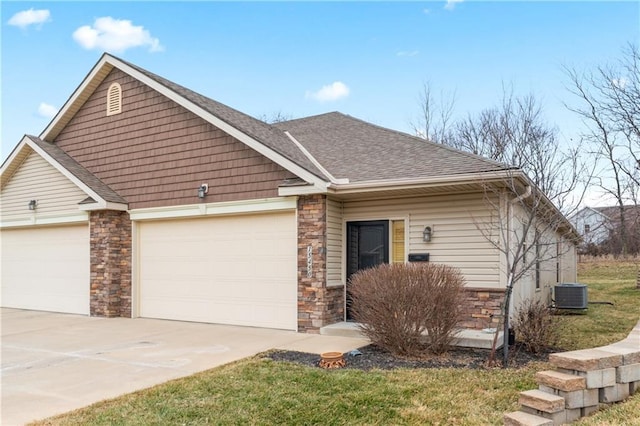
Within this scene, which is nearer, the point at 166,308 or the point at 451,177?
the point at 451,177

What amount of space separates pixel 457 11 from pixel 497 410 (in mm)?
12531

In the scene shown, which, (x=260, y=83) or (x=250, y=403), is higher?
(x=260, y=83)

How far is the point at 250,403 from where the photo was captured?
461 centimetres

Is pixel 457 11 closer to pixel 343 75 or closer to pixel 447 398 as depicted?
pixel 343 75

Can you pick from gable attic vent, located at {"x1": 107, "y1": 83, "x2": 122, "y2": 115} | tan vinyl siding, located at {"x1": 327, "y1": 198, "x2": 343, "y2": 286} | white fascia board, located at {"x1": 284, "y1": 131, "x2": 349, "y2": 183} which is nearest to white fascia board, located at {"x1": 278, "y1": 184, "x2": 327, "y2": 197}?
white fascia board, located at {"x1": 284, "y1": 131, "x2": 349, "y2": 183}

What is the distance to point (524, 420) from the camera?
13.0 feet

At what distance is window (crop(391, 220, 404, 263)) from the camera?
8.94 meters

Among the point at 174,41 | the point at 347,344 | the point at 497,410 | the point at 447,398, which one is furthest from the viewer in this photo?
the point at 174,41

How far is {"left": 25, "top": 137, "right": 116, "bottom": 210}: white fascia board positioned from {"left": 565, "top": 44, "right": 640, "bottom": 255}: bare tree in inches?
539

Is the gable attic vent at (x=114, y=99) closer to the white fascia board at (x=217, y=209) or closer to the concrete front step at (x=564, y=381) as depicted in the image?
the white fascia board at (x=217, y=209)

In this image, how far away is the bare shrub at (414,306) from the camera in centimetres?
643

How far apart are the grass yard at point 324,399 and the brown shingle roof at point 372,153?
3702 millimetres

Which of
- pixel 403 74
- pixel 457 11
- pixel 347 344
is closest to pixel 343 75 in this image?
Answer: pixel 403 74

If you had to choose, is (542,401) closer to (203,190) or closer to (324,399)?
(324,399)
